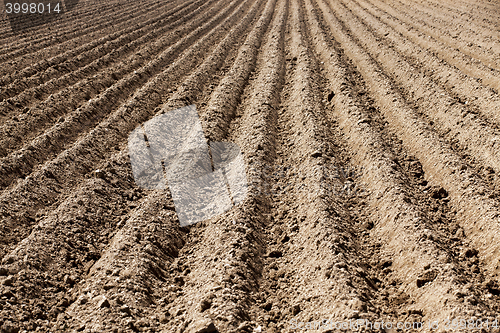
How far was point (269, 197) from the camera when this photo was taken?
412cm

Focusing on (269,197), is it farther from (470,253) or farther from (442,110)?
(442,110)

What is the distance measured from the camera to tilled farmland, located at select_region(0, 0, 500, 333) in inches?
109

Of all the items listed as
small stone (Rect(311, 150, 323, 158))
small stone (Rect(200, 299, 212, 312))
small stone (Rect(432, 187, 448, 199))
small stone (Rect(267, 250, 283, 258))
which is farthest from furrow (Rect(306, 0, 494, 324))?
small stone (Rect(200, 299, 212, 312))

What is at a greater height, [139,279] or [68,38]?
[68,38]

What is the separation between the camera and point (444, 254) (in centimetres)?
295

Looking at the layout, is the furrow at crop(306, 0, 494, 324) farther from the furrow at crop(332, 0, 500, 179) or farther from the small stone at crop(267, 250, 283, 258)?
the furrow at crop(332, 0, 500, 179)

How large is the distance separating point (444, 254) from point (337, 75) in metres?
4.87

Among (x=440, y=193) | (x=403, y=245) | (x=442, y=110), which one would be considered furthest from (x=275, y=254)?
(x=442, y=110)

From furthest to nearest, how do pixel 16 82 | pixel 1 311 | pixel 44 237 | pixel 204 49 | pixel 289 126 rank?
1. pixel 204 49
2. pixel 16 82
3. pixel 289 126
4. pixel 44 237
5. pixel 1 311

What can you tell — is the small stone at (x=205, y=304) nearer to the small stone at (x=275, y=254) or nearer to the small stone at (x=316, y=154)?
the small stone at (x=275, y=254)

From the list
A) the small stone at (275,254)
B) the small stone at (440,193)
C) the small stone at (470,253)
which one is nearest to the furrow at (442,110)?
the small stone at (440,193)

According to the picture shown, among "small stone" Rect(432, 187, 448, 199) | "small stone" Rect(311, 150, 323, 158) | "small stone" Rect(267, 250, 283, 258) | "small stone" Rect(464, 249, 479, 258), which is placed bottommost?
"small stone" Rect(464, 249, 479, 258)

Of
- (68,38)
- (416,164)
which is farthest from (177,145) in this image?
(68,38)

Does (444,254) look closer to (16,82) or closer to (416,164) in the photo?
(416,164)
